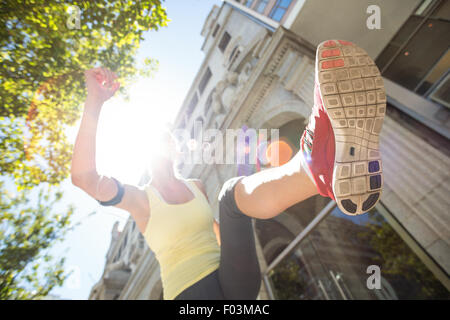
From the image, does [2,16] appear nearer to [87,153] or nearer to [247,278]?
[87,153]

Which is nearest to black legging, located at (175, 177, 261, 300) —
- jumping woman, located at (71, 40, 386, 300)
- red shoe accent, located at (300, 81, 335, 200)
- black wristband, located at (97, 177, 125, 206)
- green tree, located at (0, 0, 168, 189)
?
jumping woman, located at (71, 40, 386, 300)

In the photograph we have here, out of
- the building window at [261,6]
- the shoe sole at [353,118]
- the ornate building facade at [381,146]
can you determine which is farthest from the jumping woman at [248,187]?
the building window at [261,6]

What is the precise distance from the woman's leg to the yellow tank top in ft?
2.31

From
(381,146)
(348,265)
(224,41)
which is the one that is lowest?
(348,265)

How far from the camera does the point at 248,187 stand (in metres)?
1.36

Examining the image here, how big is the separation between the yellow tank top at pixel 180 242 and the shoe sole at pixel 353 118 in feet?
3.86

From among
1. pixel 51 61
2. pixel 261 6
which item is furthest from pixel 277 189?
pixel 261 6

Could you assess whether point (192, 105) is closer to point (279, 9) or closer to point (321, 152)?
point (279, 9)

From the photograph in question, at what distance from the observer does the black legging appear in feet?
4.91

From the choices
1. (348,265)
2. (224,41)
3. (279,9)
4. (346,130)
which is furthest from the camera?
(224,41)

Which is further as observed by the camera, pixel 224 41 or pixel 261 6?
pixel 224 41

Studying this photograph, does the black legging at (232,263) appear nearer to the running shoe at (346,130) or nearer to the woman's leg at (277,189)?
the woman's leg at (277,189)

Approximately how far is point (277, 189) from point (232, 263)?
2.22ft

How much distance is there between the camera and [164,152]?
255 cm
